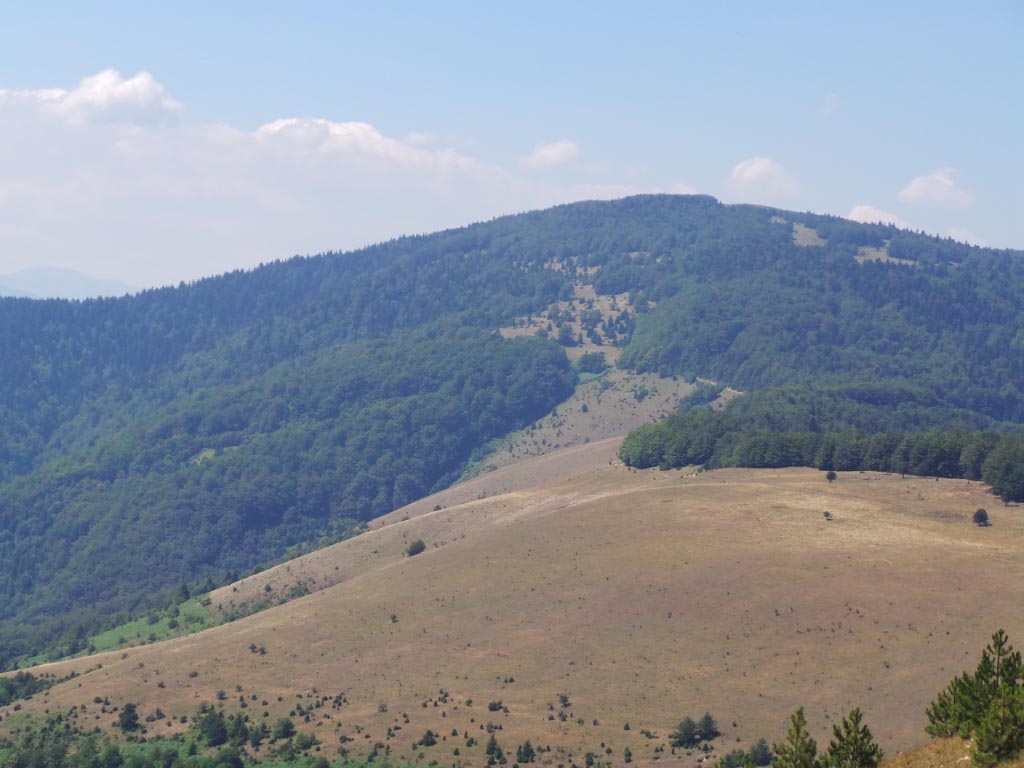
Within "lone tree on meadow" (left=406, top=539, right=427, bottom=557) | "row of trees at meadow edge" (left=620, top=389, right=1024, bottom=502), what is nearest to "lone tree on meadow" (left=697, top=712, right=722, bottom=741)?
"row of trees at meadow edge" (left=620, top=389, right=1024, bottom=502)

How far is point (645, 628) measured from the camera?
98938 mm

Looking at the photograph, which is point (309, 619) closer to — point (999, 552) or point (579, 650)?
point (579, 650)

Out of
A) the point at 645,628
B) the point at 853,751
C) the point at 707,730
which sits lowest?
the point at 707,730

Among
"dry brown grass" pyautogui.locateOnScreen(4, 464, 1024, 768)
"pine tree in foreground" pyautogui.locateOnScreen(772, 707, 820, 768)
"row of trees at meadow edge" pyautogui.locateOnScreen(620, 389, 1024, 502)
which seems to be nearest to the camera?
"pine tree in foreground" pyautogui.locateOnScreen(772, 707, 820, 768)

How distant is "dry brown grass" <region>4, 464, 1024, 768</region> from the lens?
274ft

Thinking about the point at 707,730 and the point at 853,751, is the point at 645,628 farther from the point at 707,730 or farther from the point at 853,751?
the point at 853,751

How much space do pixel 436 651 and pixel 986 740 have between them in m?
72.6

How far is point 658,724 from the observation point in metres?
81.5

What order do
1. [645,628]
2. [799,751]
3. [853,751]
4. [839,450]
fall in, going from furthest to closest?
1. [839,450]
2. [645,628]
3. [853,751]
4. [799,751]

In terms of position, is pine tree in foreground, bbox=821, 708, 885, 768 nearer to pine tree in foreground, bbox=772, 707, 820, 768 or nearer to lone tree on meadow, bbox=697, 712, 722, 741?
pine tree in foreground, bbox=772, 707, 820, 768

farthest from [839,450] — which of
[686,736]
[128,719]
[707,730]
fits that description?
[128,719]

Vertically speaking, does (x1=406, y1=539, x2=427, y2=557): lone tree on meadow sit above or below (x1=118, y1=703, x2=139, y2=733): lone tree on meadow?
above

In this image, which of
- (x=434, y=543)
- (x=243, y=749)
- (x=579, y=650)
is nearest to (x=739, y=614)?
(x=579, y=650)

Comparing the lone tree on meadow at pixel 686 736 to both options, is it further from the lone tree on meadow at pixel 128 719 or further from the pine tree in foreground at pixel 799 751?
the lone tree on meadow at pixel 128 719
